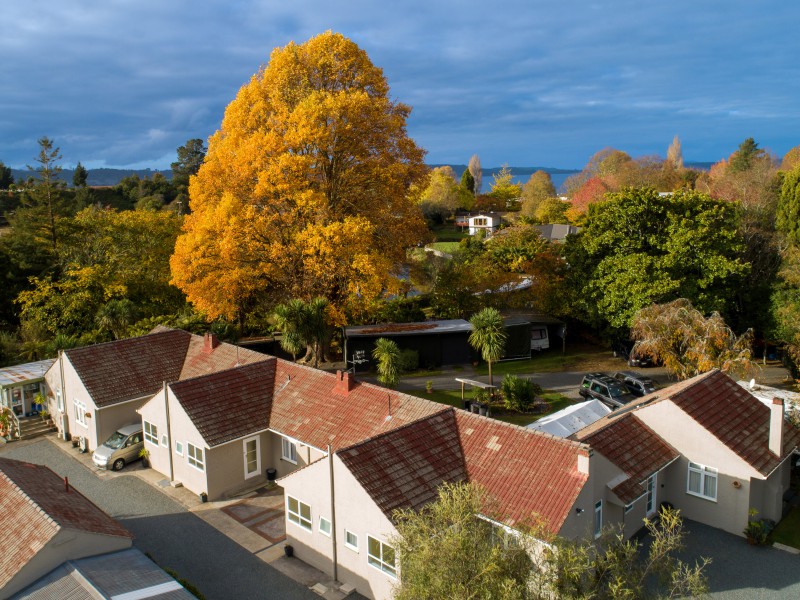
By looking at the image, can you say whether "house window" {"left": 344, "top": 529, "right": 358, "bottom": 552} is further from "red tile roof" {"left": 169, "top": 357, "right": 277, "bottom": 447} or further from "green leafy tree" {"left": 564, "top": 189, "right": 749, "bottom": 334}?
"green leafy tree" {"left": 564, "top": 189, "right": 749, "bottom": 334}

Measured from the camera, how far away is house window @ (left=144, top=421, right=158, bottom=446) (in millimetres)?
24703

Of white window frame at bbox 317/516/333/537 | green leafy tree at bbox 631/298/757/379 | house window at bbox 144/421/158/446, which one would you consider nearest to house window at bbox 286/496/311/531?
white window frame at bbox 317/516/333/537

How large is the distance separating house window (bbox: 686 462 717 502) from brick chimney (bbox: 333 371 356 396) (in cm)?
1215

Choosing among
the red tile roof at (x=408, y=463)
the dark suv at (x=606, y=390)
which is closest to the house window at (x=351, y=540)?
the red tile roof at (x=408, y=463)

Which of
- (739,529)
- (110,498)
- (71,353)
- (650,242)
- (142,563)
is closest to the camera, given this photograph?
(142,563)

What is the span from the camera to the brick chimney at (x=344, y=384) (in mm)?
22797

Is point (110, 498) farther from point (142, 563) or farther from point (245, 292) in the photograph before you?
point (245, 292)

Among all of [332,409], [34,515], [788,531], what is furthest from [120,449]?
[788,531]

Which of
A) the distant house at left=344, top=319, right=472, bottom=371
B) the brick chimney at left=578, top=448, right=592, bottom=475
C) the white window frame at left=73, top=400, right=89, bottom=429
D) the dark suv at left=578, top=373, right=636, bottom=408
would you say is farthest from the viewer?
the distant house at left=344, top=319, right=472, bottom=371

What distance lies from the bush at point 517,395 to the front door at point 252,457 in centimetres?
1246

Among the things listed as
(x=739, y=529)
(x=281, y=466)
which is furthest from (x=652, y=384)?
(x=281, y=466)

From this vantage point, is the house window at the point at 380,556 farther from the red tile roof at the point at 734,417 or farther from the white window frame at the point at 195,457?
the red tile roof at the point at 734,417

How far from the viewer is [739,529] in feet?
63.7

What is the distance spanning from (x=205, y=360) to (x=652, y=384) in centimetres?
2267
